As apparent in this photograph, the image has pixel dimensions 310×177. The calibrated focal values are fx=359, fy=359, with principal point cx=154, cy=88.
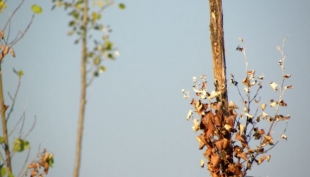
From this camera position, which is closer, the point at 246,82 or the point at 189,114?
the point at 189,114

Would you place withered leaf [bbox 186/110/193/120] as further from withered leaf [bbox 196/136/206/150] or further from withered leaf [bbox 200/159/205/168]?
withered leaf [bbox 200/159/205/168]

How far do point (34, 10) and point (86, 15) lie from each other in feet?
2.19

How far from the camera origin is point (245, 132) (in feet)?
13.3

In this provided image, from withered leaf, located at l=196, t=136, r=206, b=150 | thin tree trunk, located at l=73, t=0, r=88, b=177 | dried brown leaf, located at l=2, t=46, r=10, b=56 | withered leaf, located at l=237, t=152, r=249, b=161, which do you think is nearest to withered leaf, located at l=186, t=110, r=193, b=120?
withered leaf, located at l=196, t=136, r=206, b=150

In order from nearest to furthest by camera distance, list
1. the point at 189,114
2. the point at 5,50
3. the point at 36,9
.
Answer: the point at 36,9 < the point at 5,50 < the point at 189,114

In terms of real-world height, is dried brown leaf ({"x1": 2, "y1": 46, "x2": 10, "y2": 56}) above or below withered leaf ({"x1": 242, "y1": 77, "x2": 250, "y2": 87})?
below

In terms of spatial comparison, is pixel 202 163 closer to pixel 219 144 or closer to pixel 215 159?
pixel 215 159

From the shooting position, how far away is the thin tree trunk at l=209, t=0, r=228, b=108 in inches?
171

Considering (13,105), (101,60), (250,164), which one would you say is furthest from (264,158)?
(101,60)

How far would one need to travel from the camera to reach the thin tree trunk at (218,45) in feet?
14.2

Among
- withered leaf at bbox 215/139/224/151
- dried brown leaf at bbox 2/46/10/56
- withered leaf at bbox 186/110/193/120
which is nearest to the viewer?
dried brown leaf at bbox 2/46/10/56

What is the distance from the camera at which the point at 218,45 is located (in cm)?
436

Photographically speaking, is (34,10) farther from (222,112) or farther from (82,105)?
(222,112)

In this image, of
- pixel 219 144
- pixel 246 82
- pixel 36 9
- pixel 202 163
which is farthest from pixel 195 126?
pixel 36 9
